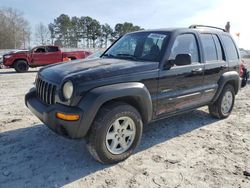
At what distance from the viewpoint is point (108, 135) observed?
378cm

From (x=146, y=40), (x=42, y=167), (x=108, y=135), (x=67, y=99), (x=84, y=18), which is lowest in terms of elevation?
(x=42, y=167)

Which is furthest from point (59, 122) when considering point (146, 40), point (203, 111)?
point (203, 111)

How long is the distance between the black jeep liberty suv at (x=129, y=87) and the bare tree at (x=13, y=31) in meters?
54.3

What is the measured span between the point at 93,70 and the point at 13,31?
60.0 meters

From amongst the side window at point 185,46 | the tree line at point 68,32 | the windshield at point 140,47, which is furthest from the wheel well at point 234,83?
the tree line at point 68,32

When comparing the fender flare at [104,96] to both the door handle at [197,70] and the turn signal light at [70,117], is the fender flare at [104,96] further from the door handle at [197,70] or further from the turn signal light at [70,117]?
the door handle at [197,70]

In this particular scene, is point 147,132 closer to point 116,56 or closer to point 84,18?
point 116,56

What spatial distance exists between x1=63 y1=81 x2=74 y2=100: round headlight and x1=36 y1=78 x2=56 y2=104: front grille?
25 cm

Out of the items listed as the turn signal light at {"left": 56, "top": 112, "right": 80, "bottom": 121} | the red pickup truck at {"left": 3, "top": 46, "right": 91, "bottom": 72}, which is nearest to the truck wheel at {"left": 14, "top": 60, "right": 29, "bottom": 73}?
the red pickup truck at {"left": 3, "top": 46, "right": 91, "bottom": 72}

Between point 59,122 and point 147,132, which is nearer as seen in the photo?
point 59,122

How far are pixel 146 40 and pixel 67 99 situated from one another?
1959mm

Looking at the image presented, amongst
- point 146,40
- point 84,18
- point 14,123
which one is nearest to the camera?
point 146,40

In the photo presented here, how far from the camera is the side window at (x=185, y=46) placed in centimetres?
459

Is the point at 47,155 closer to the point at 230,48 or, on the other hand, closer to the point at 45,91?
the point at 45,91
